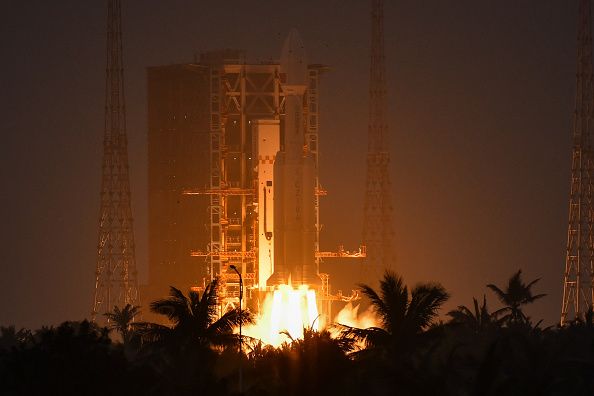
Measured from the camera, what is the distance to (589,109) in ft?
431

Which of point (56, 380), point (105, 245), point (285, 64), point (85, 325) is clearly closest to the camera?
point (56, 380)

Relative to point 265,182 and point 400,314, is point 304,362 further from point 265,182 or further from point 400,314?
point 265,182

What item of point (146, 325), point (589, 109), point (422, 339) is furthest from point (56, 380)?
point (589, 109)

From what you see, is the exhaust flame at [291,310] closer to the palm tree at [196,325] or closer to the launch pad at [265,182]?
the launch pad at [265,182]

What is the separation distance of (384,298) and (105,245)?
5047 cm

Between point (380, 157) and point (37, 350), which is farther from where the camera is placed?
point (380, 157)

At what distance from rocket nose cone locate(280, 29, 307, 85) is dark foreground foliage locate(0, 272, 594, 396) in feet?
111

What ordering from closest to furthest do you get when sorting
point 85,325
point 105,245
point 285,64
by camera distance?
1. point 85,325
2. point 285,64
3. point 105,245

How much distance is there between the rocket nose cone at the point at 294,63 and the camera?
12506 cm

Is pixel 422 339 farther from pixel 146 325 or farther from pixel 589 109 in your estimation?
pixel 589 109

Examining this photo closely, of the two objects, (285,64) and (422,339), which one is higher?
(285,64)

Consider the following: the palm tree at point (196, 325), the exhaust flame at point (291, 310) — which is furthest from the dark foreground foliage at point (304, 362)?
the exhaust flame at point (291, 310)

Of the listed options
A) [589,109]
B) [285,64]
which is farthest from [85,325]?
[589,109]

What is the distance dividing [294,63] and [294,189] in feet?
25.6
